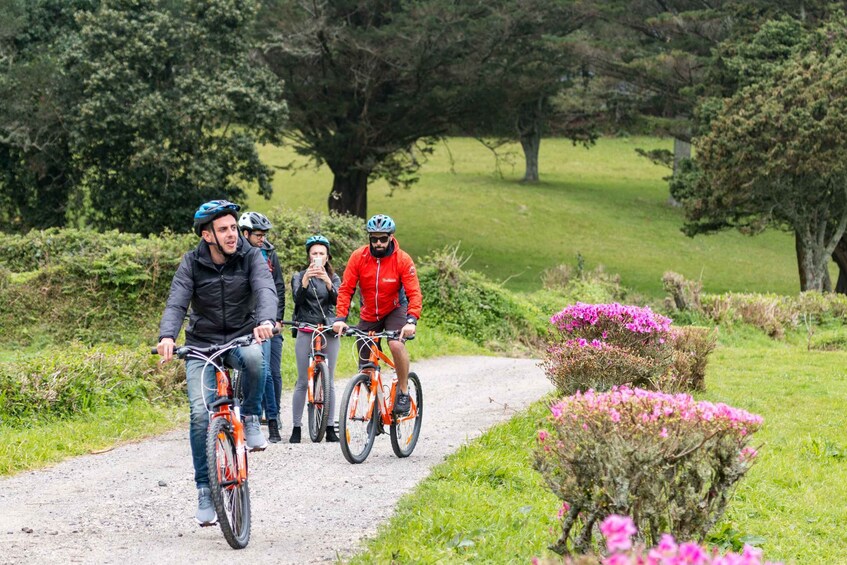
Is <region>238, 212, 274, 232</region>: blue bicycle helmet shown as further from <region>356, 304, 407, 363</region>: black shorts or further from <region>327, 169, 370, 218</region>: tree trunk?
<region>327, 169, 370, 218</region>: tree trunk

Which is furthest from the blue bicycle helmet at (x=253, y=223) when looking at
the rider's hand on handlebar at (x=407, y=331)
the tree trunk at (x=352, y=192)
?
the tree trunk at (x=352, y=192)

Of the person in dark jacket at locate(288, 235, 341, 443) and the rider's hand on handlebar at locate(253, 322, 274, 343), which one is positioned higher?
the rider's hand on handlebar at locate(253, 322, 274, 343)

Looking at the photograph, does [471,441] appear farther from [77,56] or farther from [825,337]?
[77,56]

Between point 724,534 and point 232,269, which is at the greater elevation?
point 232,269

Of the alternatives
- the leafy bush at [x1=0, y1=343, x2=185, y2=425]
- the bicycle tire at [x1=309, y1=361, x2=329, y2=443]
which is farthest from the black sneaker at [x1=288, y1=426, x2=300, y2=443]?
the leafy bush at [x1=0, y1=343, x2=185, y2=425]

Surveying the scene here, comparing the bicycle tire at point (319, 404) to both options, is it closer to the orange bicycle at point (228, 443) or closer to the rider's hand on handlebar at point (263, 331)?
the orange bicycle at point (228, 443)

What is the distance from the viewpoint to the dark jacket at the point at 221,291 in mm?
6980

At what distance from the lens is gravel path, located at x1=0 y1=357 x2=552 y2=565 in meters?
6.76

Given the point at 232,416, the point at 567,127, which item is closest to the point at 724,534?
the point at 232,416

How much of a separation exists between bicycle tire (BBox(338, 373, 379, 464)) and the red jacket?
2.09 feet

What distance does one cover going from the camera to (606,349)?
1122 cm

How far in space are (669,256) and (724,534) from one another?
41.2 meters

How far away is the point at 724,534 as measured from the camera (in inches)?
276

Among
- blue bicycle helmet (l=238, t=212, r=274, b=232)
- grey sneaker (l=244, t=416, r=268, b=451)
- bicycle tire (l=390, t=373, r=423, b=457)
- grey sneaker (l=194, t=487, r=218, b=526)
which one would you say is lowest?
bicycle tire (l=390, t=373, r=423, b=457)
